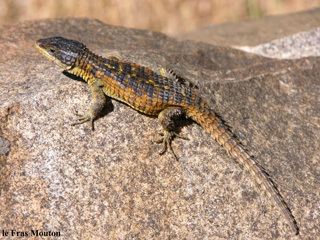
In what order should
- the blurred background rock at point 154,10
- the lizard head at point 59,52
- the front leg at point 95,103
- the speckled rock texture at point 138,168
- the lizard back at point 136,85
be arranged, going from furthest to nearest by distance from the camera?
the blurred background rock at point 154,10, the lizard head at point 59,52, the lizard back at point 136,85, the front leg at point 95,103, the speckled rock texture at point 138,168

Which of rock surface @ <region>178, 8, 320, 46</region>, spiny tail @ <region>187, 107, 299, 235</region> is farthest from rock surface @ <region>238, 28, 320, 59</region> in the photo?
spiny tail @ <region>187, 107, 299, 235</region>

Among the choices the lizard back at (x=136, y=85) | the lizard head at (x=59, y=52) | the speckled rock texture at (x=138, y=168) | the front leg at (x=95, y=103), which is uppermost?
the lizard head at (x=59, y=52)

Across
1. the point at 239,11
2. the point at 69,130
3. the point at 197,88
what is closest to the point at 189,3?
the point at 239,11

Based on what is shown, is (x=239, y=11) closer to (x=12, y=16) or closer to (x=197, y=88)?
(x=12, y=16)

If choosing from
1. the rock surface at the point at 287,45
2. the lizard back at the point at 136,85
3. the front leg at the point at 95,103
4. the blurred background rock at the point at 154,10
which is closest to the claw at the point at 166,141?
the lizard back at the point at 136,85

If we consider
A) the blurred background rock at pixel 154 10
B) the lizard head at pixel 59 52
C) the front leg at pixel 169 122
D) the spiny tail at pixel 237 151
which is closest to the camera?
the spiny tail at pixel 237 151

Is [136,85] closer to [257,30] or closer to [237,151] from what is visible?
[237,151]

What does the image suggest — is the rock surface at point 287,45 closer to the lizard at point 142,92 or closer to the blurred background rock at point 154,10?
the lizard at point 142,92

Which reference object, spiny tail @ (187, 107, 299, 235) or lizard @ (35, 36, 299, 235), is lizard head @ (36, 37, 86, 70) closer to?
lizard @ (35, 36, 299, 235)
